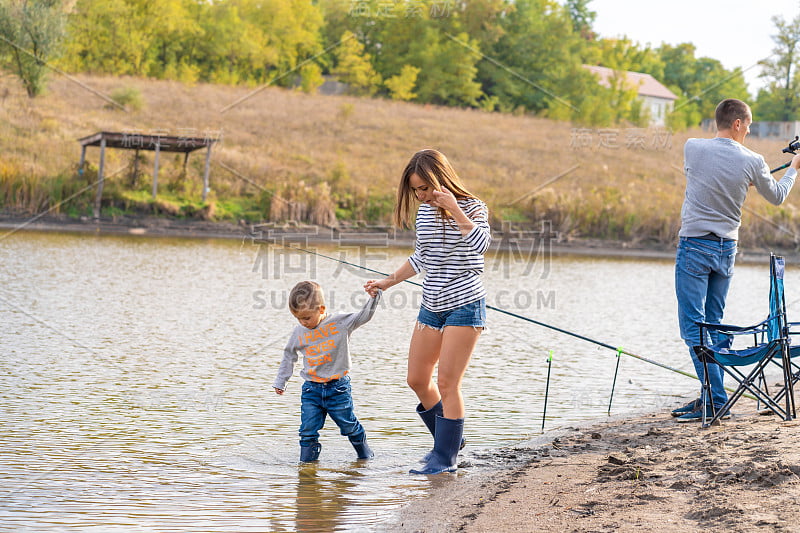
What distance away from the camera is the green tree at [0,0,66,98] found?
133 feet

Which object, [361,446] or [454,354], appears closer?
[454,354]

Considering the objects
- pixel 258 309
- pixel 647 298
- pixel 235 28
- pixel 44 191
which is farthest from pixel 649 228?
pixel 235 28

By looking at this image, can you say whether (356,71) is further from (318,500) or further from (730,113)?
(318,500)

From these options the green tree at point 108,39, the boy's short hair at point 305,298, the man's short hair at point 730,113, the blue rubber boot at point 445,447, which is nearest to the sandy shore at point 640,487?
the blue rubber boot at point 445,447

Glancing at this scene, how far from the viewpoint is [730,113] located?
5.81 metres

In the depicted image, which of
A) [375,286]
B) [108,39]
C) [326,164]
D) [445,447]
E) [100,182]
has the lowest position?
[445,447]

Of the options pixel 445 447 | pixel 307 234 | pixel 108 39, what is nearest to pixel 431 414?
pixel 445 447

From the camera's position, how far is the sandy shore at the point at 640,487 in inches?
144

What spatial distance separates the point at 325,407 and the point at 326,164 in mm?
32042

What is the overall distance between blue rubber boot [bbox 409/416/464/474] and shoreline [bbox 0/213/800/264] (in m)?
22.3

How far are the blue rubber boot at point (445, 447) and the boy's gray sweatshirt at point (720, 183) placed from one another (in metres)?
2.02

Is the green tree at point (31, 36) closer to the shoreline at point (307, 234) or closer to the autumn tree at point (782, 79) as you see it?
the shoreline at point (307, 234)

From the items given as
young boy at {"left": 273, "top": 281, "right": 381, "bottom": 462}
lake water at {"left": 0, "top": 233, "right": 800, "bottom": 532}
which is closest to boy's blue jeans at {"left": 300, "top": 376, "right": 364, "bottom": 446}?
young boy at {"left": 273, "top": 281, "right": 381, "bottom": 462}

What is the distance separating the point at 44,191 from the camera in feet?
96.1
